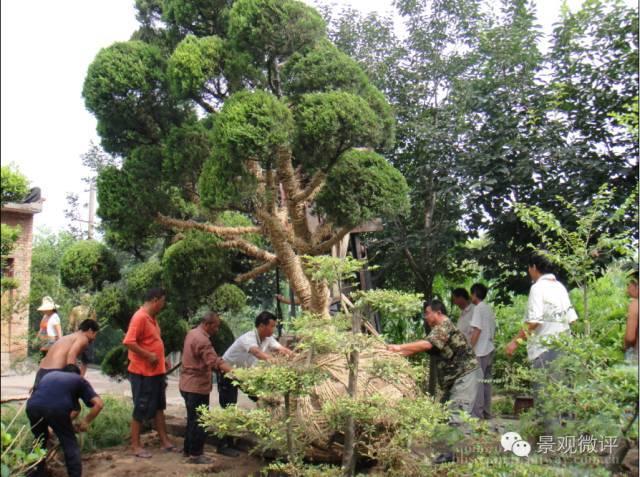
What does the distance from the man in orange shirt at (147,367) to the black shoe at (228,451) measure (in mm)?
507

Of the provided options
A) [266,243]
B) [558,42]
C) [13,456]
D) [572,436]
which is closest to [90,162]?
[266,243]

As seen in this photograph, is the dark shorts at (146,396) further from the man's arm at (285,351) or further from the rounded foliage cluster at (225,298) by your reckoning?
the man's arm at (285,351)

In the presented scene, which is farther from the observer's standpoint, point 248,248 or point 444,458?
point 248,248

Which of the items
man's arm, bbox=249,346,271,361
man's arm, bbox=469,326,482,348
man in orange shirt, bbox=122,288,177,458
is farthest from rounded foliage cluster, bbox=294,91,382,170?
man's arm, bbox=469,326,482,348

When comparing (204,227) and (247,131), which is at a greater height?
(247,131)

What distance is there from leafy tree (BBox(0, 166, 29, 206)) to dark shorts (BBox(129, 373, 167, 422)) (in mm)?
3040

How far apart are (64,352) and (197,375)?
1.28 m

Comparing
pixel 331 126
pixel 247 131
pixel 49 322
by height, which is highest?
pixel 331 126

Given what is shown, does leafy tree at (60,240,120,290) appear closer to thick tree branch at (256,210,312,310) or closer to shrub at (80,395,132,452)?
shrub at (80,395,132,452)

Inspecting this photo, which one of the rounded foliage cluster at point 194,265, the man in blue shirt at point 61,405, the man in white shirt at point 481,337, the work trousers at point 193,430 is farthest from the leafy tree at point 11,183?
the man in white shirt at point 481,337

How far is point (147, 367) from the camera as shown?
6.75 m

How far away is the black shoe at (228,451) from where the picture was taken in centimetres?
658

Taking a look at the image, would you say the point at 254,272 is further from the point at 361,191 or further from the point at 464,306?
the point at 464,306

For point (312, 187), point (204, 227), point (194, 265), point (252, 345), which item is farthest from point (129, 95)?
point (252, 345)
